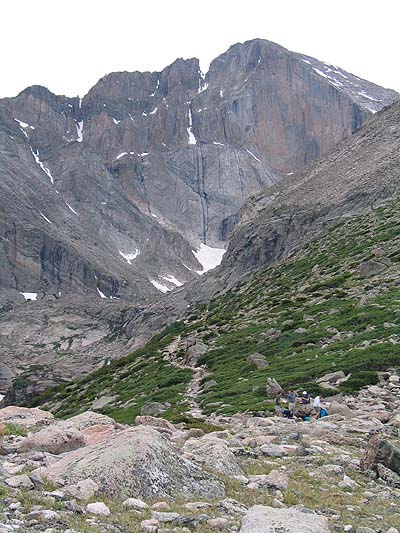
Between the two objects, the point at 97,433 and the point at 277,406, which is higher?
the point at 97,433

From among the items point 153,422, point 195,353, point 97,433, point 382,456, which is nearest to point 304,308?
point 195,353

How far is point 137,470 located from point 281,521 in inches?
108

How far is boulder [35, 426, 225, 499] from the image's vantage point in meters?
9.88

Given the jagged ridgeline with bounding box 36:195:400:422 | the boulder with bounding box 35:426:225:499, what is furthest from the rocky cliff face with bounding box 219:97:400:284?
the boulder with bounding box 35:426:225:499

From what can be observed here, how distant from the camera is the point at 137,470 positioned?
10133 millimetres

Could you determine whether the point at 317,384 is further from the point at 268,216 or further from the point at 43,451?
the point at 268,216

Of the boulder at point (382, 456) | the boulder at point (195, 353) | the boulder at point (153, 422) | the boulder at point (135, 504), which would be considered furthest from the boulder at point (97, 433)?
the boulder at point (195, 353)

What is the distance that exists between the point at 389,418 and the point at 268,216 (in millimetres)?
94166

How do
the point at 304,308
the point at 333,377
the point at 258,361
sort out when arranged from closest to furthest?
1. the point at 333,377
2. the point at 258,361
3. the point at 304,308

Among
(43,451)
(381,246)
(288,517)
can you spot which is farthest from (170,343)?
(288,517)

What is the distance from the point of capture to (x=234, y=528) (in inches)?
348

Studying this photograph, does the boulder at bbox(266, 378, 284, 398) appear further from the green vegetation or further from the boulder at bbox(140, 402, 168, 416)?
the green vegetation

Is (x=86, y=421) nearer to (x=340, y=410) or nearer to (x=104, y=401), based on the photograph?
(x=340, y=410)

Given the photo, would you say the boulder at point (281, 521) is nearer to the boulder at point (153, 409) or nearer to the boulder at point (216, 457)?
the boulder at point (216, 457)
